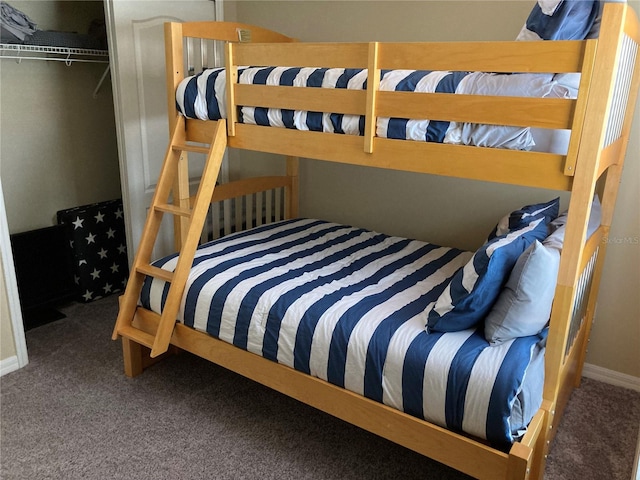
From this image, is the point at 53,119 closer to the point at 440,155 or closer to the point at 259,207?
the point at 259,207

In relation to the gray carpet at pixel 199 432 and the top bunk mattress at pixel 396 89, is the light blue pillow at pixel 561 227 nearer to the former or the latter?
the top bunk mattress at pixel 396 89

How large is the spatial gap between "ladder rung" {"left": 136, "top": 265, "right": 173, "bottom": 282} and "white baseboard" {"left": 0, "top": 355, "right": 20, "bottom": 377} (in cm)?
84

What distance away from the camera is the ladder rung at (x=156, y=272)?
221 centimetres

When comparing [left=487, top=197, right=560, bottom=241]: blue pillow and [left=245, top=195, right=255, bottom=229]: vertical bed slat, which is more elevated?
[left=487, top=197, right=560, bottom=241]: blue pillow

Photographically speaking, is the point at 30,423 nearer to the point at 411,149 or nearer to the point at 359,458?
Result: the point at 359,458

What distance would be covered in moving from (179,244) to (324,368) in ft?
3.83

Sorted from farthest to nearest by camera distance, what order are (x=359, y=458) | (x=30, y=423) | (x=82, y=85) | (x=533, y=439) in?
(x=82, y=85) < (x=30, y=423) < (x=359, y=458) < (x=533, y=439)

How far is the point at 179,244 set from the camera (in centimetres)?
264

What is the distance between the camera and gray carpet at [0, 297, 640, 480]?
1.93 meters

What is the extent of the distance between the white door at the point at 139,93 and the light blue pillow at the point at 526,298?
209 centimetres

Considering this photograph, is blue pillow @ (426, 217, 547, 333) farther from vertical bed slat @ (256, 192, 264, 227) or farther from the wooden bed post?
vertical bed slat @ (256, 192, 264, 227)

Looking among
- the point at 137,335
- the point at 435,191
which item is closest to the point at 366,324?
the point at 137,335

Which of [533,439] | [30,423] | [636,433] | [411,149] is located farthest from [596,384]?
[30,423]

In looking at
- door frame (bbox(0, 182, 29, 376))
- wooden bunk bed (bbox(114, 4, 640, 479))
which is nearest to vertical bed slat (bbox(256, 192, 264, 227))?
wooden bunk bed (bbox(114, 4, 640, 479))
